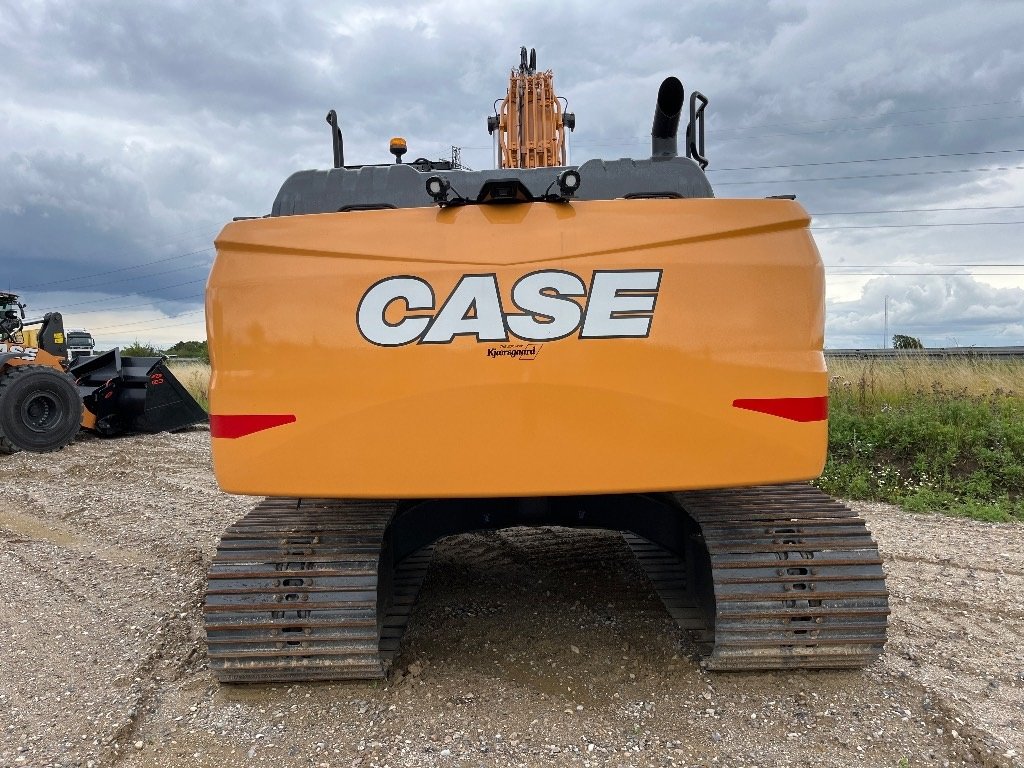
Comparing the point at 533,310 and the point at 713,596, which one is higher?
the point at 533,310

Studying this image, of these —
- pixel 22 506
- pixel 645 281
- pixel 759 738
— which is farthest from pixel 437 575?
pixel 22 506

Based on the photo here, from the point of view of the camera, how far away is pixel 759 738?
93.8 inches

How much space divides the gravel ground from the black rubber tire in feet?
18.6

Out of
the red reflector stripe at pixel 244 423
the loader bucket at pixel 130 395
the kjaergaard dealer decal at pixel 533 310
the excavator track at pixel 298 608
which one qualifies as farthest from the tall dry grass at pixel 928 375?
the loader bucket at pixel 130 395

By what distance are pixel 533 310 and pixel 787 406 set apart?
87 centimetres

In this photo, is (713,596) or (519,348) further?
(713,596)

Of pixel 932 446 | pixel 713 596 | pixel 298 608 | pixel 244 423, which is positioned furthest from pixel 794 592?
pixel 932 446

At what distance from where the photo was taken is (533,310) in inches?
90.7

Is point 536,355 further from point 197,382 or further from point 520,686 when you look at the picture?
point 197,382

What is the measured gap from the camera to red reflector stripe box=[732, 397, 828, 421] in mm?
2355

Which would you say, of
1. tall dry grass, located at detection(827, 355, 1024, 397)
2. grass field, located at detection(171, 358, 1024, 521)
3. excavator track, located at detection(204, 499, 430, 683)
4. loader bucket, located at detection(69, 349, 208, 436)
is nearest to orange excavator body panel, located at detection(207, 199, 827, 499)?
excavator track, located at detection(204, 499, 430, 683)

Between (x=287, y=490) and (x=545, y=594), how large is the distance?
1.76 meters

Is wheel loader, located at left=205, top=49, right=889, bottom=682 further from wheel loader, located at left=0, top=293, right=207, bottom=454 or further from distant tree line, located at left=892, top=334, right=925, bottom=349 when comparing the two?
distant tree line, located at left=892, top=334, right=925, bottom=349

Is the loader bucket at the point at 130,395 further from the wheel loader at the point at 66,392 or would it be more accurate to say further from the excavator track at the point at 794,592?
the excavator track at the point at 794,592
